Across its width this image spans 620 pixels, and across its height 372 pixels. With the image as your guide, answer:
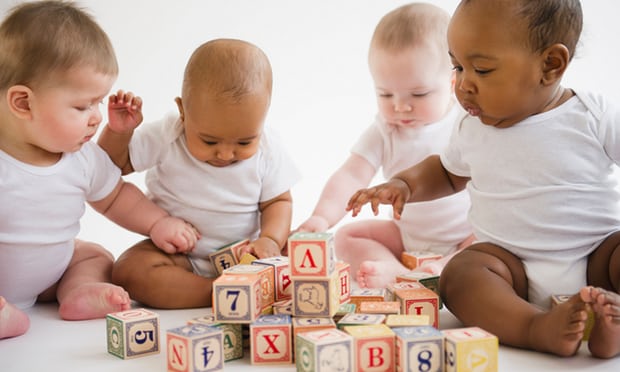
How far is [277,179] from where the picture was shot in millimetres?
1899

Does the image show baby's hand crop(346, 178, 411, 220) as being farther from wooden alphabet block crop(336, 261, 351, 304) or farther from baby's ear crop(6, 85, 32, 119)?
baby's ear crop(6, 85, 32, 119)

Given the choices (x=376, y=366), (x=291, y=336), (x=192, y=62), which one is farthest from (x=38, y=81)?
(x=376, y=366)

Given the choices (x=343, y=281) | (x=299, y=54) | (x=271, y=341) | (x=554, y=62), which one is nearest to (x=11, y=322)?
(x=271, y=341)

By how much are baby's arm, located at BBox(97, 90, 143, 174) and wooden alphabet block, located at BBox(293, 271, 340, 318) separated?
61 centimetres

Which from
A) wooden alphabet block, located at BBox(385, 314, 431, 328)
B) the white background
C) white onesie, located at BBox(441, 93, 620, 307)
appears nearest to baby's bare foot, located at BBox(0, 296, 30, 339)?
wooden alphabet block, located at BBox(385, 314, 431, 328)

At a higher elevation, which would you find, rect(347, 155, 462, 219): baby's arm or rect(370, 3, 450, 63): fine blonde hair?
rect(370, 3, 450, 63): fine blonde hair

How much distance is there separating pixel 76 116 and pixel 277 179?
486mm

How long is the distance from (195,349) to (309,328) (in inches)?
7.4

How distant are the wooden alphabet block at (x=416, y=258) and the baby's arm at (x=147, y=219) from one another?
0.49m

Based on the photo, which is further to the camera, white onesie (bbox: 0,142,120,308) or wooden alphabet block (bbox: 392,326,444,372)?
white onesie (bbox: 0,142,120,308)

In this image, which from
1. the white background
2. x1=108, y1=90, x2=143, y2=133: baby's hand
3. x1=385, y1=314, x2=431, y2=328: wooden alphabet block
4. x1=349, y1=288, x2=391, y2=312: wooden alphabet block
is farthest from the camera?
the white background

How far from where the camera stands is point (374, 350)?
1286 millimetres

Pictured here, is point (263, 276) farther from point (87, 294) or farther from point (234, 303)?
point (87, 294)

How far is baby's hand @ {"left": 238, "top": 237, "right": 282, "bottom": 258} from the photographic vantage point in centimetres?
175
